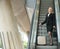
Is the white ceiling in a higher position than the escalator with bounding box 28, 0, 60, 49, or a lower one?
higher

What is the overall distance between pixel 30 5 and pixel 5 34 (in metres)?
6.03

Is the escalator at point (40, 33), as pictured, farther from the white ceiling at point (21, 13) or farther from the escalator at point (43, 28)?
the white ceiling at point (21, 13)

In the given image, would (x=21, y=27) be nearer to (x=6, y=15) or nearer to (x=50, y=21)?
(x=6, y=15)

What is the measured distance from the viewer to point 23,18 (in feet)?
72.0

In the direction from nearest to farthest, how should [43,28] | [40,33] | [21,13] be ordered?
[40,33], [43,28], [21,13]

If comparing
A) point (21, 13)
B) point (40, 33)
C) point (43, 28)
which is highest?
point (21, 13)

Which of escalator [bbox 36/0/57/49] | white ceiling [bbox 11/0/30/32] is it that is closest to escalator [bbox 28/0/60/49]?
escalator [bbox 36/0/57/49]

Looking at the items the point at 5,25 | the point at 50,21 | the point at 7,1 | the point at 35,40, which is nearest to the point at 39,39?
the point at 35,40

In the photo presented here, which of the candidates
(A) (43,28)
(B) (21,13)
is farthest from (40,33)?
(B) (21,13)

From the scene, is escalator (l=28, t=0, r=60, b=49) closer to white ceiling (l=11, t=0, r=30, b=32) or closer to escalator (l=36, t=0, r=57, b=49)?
→ escalator (l=36, t=0, r=57, b=49)

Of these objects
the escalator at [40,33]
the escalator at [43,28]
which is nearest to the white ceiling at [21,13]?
the escalator at [43,28]

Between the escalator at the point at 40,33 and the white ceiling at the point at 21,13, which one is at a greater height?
the white ceiling at the point at 21,13

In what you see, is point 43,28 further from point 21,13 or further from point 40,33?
point 21,13

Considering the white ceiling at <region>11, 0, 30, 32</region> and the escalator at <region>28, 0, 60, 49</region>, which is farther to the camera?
the white ceiling at <region>11, 0, 30, 32</region>
